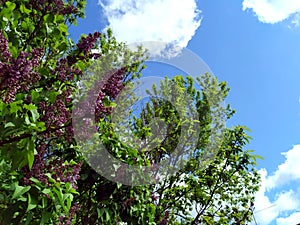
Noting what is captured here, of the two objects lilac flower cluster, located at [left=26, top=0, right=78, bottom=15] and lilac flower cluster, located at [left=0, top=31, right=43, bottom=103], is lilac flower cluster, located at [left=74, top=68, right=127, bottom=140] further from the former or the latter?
lilac flower cluster, located at [left=26, top=0, right=78, bottom=15]

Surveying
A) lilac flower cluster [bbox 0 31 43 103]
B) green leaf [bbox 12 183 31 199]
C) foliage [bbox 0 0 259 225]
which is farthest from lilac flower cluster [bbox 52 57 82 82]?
green leaf [bbox 12 183 31 199]

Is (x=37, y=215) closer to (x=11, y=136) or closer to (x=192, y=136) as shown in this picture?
(x=11, y=136)

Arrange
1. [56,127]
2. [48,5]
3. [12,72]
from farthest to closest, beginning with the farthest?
[48,5] < [56,127] < [12,72]

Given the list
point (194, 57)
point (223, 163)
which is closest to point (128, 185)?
point (194, 57)

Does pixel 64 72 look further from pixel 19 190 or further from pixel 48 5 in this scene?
pixel 48 5

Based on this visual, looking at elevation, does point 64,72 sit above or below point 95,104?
above

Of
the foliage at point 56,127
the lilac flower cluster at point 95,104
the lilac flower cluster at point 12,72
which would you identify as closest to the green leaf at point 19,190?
the foliage at point 56,127

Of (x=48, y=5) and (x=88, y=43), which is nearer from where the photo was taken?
(x=88, y=43)

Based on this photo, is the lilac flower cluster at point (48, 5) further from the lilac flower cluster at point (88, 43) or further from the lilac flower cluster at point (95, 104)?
the lilac flower cluster at point (95, 104)

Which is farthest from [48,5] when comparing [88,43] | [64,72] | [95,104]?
[95,104]

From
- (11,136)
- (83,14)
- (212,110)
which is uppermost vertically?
(212,110)

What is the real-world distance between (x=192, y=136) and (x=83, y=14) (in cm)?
493

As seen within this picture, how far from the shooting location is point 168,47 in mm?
5352

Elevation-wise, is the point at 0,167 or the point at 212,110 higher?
the point at 212,110
